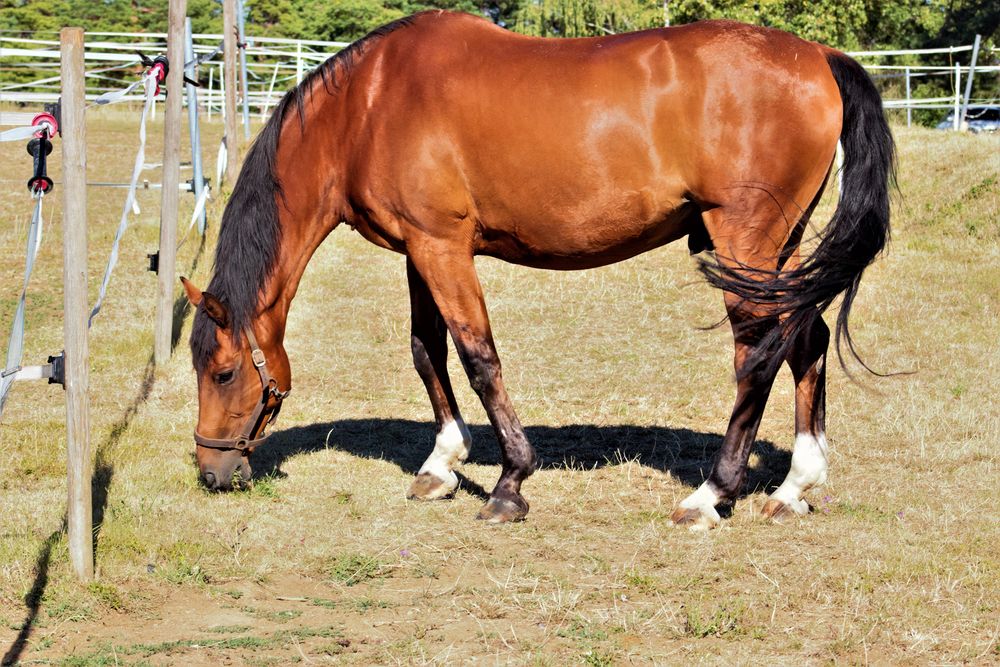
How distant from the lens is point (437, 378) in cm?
608

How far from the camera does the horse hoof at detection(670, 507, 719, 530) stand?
5.19 metres

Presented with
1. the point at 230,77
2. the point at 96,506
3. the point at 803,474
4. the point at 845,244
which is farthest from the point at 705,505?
the point at 230,77

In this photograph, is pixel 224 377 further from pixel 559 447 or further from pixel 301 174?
pixel 559 447

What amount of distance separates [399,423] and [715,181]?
9.80 ft

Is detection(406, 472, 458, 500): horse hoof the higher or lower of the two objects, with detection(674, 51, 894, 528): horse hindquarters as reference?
lower

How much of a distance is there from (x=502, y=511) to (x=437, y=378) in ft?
3.21

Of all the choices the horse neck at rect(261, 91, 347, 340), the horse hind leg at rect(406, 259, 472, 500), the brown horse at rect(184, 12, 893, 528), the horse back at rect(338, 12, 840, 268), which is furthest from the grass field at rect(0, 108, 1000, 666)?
the horse back at rect(338, 12, 840, 268)

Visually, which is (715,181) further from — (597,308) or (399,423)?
(597,308)

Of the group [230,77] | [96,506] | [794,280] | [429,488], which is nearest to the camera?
[794,280]

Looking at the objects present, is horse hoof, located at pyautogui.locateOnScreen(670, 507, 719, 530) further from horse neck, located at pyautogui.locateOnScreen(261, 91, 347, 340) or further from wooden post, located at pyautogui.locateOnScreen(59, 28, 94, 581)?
wooden post, located at pyautogui.locateOnScreen(59, 28, 94, 581)

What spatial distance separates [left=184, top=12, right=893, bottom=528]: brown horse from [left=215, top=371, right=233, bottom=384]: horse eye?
1 cm

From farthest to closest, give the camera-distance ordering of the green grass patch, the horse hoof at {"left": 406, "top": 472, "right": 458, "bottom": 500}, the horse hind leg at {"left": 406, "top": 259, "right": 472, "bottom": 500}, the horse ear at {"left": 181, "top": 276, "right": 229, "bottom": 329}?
the horse hind leg at {"left": 406, "top": 259, "right": 472, "bottom": 500}
the horse hoof at {"left": 406, "top": 472, "right": 458, "bottom": 500}
the horse ear at {"left": 181, "top": 276, "right": 229, "bottom": 329}
the green grass patch

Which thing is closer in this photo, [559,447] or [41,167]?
[41,167]

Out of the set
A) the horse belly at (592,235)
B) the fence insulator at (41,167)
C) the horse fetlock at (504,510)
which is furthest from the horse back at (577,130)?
the fence insulator at (41,167)
